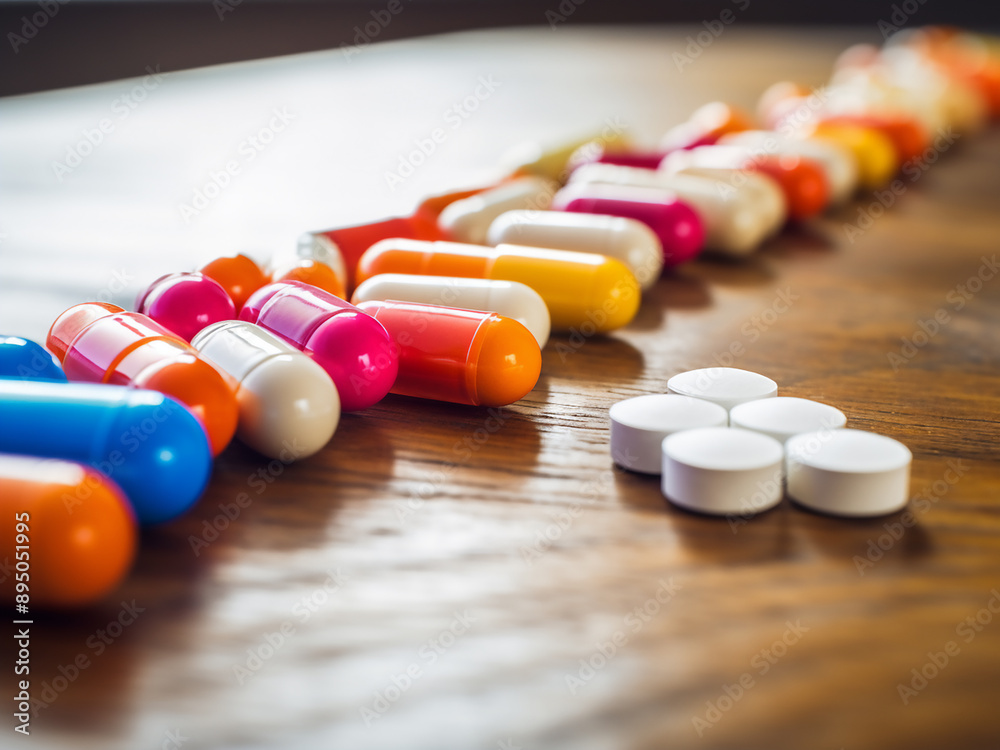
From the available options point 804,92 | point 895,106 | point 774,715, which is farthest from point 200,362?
point 804,92

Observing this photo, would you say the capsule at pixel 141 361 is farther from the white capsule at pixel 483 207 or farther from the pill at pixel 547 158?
the pill at pixel 547 158

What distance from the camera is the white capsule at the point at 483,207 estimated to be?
6.23ft

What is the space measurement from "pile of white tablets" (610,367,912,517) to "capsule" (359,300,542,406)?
0.19m

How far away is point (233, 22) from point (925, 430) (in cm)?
377

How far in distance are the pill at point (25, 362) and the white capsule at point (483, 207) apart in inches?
33.6

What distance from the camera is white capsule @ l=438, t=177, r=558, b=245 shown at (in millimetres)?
1897

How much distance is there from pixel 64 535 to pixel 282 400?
32cm

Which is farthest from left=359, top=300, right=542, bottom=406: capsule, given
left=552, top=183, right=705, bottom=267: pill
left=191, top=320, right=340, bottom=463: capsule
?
left=552, top=183, right=705, bottom=267: pill

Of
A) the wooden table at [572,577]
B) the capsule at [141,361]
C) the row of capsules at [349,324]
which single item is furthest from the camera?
the capsule at [141,361]

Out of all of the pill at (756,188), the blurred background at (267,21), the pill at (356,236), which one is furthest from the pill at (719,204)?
the blurred background at (267,21)

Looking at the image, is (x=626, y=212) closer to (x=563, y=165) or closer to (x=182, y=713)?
(x=563, y=165)

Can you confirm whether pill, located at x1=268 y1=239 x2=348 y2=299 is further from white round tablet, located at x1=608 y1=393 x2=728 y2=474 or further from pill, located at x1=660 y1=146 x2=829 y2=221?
pill, located at x1=660 y1=146 x2=829 y2=221

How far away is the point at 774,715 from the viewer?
0.74 m

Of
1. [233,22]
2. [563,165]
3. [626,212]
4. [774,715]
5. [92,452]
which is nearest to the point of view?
[774,715]
